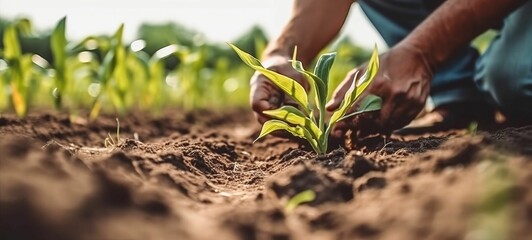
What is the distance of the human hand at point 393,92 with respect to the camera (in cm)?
167

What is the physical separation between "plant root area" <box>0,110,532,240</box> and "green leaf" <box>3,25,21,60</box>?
156cm

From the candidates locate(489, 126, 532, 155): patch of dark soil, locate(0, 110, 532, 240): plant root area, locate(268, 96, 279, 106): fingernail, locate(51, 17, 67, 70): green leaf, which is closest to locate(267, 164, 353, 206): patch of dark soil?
locate(0, 110, 532, 240): plant root area

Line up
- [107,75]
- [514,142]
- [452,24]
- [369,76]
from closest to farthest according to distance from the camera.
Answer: [514,142], [369,76], [452,24], [107,75]

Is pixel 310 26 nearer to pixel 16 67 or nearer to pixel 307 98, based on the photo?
pixel 307 98

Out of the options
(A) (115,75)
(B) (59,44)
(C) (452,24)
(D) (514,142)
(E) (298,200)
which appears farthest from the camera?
(A) (115,75)

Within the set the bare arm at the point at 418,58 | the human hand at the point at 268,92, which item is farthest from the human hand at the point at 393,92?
the human hand at the point at 268,92

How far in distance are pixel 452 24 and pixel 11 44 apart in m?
1.80

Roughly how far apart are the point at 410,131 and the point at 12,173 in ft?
5.52

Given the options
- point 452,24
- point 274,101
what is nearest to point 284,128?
point 274,101

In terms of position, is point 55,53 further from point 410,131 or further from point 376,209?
point 376,209

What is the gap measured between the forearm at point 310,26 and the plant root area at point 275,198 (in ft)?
2.51

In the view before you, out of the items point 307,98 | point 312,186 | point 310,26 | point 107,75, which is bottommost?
point 312,186

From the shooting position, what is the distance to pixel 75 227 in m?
0.57

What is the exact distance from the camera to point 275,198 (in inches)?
38.9
